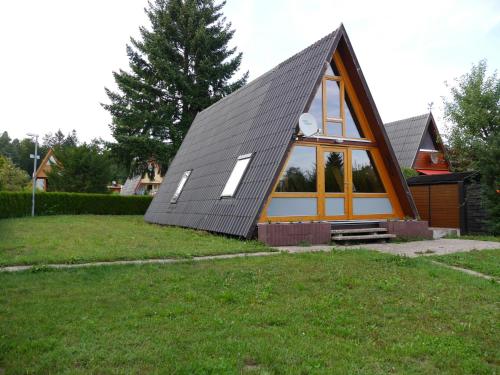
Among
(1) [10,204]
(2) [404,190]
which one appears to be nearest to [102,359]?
(2) [404,190]

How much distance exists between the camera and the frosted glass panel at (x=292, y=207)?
11602 mm

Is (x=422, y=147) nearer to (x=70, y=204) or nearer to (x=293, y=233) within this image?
(x=293, y=233)

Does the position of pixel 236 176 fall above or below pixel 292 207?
above

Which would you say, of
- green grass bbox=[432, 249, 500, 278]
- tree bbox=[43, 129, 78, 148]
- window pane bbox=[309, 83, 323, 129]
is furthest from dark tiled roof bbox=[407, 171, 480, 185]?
tree bbox=[43, 129, 78, 148]

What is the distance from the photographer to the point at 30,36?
866 cm

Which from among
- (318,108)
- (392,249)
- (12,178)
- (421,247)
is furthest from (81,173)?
(421,247)

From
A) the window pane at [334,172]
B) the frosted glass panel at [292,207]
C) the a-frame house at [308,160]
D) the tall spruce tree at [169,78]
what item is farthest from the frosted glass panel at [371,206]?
the tall spruce tree at [169,78]

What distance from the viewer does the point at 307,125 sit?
11422mm

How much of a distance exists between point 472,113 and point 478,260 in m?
15.8

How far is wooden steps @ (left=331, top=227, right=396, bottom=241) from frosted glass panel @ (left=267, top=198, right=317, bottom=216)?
36.6 inches

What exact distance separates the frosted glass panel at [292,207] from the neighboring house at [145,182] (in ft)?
75.8

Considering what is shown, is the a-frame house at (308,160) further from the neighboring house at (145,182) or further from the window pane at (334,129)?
the neighboring house at (145,182)

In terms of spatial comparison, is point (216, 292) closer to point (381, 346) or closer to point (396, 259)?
point (381, 346)

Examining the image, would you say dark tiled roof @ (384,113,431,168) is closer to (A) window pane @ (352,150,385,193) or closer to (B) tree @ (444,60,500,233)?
(B) tree @ (444,60,500,233)
